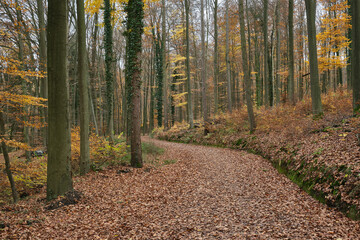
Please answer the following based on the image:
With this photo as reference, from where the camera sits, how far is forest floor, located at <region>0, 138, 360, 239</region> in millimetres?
4160

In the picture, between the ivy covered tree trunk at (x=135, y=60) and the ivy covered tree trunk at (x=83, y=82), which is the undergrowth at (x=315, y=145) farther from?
the ivy covered tree trunk at (x=83, y=82)

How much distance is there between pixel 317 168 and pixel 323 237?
261 cm

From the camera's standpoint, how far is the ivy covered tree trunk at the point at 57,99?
17.8 feet

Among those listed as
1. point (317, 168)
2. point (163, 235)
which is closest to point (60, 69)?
point (163, 235)

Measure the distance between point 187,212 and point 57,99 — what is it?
4308 millimetres

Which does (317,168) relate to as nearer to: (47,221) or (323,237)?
(323,237)

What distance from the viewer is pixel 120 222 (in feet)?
16.0

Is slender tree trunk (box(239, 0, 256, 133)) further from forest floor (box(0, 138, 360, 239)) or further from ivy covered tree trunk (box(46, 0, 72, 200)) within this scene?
ivy covered tree trunk (box(46, 0, 72, 200))

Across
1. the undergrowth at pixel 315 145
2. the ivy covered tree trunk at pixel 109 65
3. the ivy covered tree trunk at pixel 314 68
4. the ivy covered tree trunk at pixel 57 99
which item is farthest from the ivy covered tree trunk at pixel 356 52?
the ivy covered tree trunk at pixel 109 65

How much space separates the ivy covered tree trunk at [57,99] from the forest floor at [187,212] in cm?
88

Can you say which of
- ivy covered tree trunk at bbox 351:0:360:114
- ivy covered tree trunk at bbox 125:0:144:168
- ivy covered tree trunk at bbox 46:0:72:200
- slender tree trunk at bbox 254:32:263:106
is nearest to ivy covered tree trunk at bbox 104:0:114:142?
ivy covered tree trunk at bbox 125:0:144:168

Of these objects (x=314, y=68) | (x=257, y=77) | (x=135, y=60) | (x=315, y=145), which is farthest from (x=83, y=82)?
(x=257, y=77)

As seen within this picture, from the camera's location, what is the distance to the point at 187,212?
17.1 ft

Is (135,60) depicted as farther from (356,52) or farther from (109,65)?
(356,52)
